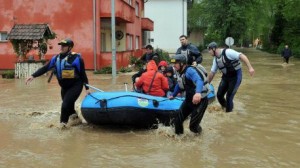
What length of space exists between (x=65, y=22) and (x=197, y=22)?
44596 mm

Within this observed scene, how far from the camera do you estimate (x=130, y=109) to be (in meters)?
8.62

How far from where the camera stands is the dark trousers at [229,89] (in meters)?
10.5

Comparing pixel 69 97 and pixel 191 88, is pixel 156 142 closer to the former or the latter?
pixel 191 88

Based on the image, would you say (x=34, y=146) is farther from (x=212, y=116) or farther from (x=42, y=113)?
(x=212, y=116)

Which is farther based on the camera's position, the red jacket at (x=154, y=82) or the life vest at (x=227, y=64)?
the life vest at (x=227, y=64)

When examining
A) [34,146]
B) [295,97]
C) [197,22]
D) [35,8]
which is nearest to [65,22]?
[35,8]

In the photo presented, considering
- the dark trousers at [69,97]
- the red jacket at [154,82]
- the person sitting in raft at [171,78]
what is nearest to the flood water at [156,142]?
the dark trousers at [69,97]

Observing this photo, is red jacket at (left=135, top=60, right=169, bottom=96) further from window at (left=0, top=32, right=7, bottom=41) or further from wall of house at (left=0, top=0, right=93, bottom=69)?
window at (left=0, top=32, right=7, bottom=41)

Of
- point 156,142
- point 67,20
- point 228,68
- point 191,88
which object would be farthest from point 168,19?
point 191,88

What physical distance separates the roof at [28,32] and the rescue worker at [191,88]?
1444 centimetres

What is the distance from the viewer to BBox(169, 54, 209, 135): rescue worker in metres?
7.68

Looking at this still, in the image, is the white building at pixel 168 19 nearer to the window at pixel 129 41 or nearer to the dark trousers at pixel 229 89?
the window at pixel 129 41

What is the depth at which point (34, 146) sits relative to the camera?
26.1 ft

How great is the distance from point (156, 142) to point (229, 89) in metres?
3.02
